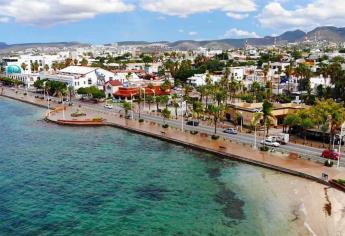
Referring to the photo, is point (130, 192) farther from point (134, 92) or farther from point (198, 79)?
point (198, 79)

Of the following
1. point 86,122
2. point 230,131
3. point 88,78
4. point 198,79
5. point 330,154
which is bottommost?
point 86,122

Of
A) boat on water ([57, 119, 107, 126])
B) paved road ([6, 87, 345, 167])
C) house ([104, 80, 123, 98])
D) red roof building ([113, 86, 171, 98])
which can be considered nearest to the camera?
paved road ([6, 87, 345, 167])

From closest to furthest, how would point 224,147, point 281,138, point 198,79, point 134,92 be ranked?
point 224,147 < point 281,138 < point 134,92 < point 198,79

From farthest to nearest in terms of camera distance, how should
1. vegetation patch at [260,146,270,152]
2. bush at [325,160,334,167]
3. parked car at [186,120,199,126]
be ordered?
parked car at [186,120,199,126]
vegetation patch at [260,146,270,152]
bush at [325,160,334,167]

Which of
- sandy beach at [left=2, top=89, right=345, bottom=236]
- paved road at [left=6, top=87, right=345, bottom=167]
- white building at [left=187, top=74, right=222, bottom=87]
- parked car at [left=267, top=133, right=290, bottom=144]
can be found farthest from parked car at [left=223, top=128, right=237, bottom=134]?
Result: white building at [left=187, top=74, right=222, bottom=87]

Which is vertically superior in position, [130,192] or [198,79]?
[198,79]

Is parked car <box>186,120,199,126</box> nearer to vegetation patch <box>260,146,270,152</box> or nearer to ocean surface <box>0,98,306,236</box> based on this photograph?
ocean surface <box>0,98,306,236</box>

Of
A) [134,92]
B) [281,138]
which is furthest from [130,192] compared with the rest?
[134,92]

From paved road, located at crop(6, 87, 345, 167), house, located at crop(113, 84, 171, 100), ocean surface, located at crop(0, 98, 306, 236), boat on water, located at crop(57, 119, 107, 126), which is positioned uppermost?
house, located at crop(113, 84, 171, 100)
